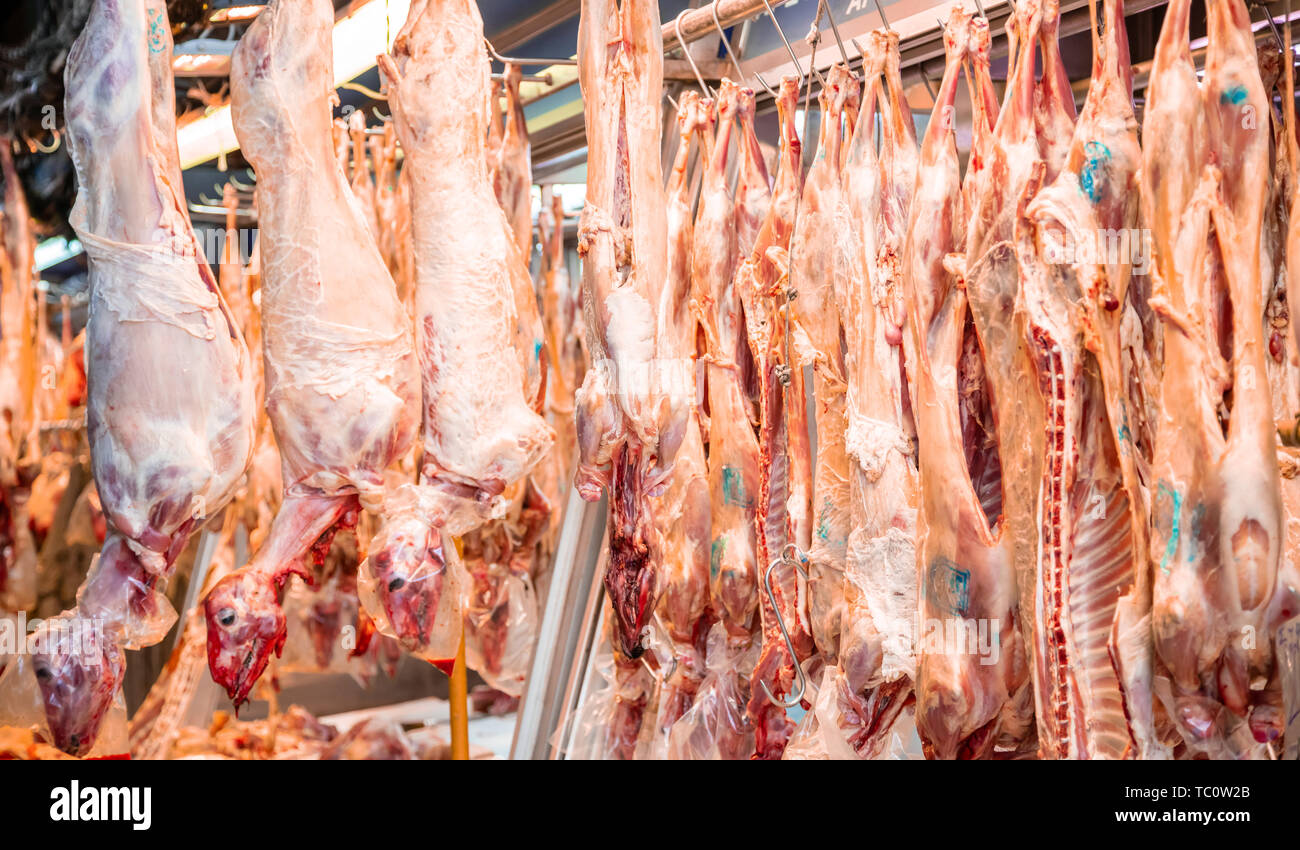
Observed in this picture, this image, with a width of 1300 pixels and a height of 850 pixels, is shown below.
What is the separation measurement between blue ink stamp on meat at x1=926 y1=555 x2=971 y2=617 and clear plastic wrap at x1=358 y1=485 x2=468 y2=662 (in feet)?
3.02

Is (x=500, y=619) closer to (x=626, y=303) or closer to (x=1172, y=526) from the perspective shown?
(x=626, y=303)

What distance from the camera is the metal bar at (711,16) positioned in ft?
9.41

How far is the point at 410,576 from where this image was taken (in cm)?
220

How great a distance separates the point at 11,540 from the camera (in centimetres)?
333

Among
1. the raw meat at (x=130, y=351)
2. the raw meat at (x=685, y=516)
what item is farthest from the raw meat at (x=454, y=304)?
the raw meat at (x=685, y=516)

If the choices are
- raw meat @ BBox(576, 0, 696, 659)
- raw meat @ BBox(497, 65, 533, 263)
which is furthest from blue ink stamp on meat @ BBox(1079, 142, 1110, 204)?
raw meat @ BBox(497, 65, 533, 263)

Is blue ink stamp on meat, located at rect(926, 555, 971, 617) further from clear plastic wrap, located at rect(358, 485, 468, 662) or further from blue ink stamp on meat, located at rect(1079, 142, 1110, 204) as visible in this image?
clear plastic wrap, located at rect(358, 485, 468, 662)

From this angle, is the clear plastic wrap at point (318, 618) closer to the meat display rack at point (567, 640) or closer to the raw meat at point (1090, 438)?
the meat display rack at point (567, 640)

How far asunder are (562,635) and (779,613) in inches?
47.3

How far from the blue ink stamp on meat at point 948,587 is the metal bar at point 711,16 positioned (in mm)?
1424

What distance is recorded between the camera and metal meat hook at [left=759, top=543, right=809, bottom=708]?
2.59 metres
